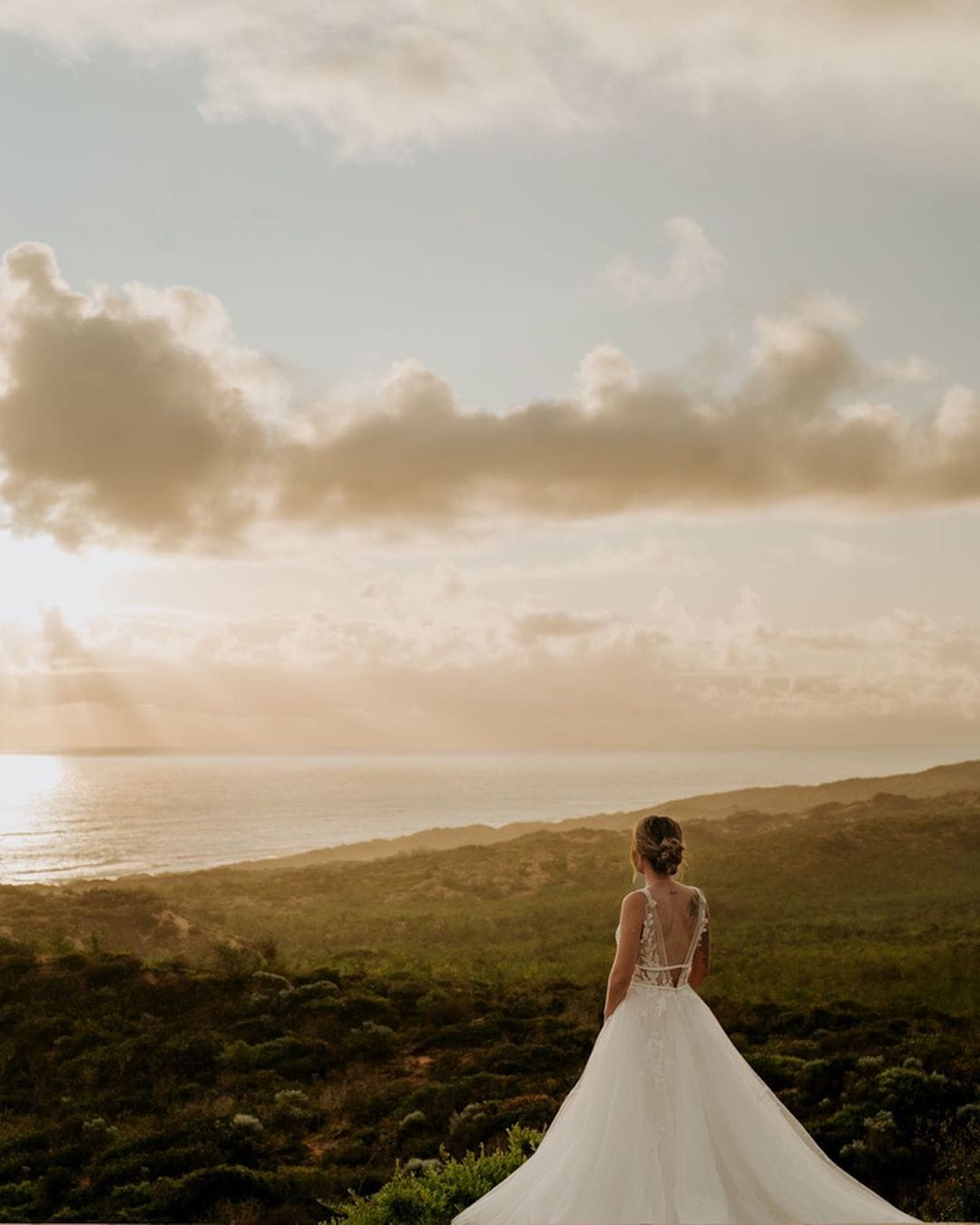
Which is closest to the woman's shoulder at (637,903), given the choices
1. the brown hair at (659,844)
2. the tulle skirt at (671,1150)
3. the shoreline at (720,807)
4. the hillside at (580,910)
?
the brown hair at (659,844)

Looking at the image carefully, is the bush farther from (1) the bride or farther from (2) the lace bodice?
(2) the lace bodice

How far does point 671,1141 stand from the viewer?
7188mm

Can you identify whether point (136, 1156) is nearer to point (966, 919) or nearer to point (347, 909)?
point (966, 919)

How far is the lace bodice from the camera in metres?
7.41

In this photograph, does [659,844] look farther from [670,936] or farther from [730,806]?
[730,806]

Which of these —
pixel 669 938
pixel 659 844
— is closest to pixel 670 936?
pixel 669 938

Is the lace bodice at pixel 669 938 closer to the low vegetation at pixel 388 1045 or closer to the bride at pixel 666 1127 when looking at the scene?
the bride at pixel 666 1127

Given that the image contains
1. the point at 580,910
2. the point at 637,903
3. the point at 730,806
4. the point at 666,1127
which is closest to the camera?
the point at 666,1127

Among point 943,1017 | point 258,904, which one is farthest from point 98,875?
point 943,1017

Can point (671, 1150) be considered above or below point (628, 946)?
below

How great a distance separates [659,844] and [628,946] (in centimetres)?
86

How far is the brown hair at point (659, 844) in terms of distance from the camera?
712 cm

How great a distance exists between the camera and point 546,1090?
15.6 metres

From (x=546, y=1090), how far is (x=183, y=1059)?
22.0 feet
